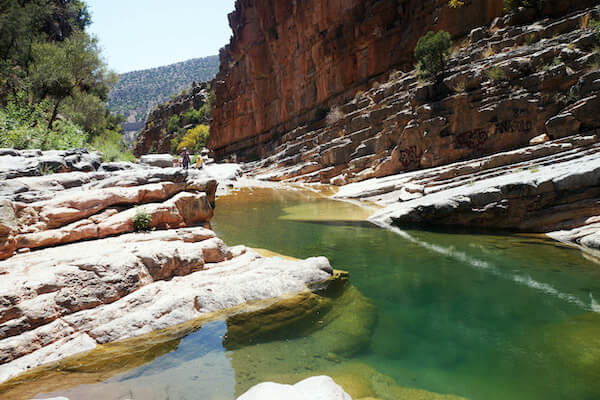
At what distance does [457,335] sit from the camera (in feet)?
15.7

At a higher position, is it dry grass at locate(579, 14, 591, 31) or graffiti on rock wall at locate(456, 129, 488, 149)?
dry grass at locate(579, 14, 591, 31)

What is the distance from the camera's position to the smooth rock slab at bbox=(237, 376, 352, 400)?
269cm

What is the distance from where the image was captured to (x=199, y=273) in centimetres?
691

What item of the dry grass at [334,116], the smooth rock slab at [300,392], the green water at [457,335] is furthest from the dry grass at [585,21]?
the smooth rock slab at [300,392]

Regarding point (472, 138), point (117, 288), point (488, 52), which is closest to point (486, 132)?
point (472, 138)

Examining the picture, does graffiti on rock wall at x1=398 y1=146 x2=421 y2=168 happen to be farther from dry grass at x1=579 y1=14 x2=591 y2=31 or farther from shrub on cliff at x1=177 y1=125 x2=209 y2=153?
shrub on cliff at x1=177 y1=125 x2=209 y2=153

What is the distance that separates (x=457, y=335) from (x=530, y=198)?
25.6 ft

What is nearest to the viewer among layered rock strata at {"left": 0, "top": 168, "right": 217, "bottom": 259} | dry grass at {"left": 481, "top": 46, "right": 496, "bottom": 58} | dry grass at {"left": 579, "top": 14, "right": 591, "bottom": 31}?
layered rock strata at {"left": 0, "top": 168, "right": 217, "bottom": 259}

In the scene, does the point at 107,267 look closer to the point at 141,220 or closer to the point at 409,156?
the point at 141,220

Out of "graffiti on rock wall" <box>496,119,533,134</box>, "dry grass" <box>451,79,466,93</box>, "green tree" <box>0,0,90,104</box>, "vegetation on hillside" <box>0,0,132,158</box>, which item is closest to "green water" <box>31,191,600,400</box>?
"graffiti on rock wall" <box>496,119,533,134</box>

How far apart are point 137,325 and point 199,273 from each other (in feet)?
6.68

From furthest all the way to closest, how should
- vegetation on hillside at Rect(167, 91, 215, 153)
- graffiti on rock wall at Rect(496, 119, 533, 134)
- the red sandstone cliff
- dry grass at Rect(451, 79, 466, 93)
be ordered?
vegetation on hillside at Rect(167, 91, 215, 153) < the red sandstone cliff < dry grass at Rect(451, 79, 466, 93) < graffiti on rock wall at Rect(496, 119, 533, 134)

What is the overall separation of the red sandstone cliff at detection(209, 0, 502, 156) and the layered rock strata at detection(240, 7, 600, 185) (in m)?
8.18

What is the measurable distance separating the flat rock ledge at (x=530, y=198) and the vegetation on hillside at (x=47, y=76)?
1636 cm
